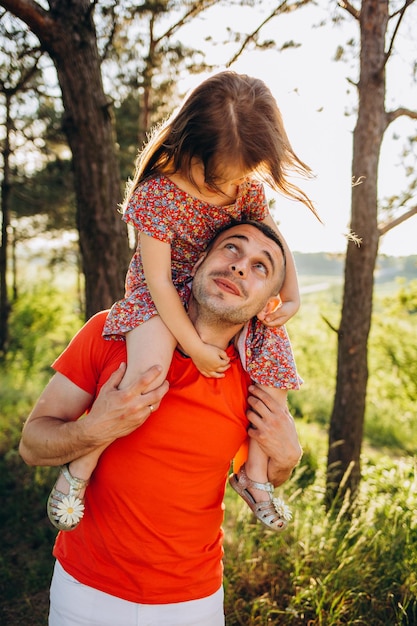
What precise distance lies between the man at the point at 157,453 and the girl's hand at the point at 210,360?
0.13ft

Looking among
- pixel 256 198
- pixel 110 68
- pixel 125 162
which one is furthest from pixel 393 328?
pixel 256 198

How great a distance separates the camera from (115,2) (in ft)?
14.0

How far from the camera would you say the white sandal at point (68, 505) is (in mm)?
1942

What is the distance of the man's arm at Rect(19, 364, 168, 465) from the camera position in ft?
6.22

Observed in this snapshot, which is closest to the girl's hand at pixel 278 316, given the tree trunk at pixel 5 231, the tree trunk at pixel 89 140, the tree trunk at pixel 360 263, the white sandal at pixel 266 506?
the white sandal at pixel 266 506

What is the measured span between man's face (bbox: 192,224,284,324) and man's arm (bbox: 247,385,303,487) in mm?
332

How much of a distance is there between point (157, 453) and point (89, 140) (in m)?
2.51

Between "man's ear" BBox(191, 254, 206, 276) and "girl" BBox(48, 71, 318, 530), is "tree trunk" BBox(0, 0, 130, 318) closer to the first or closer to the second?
"girl" BBox(48, 71, 318, 530)

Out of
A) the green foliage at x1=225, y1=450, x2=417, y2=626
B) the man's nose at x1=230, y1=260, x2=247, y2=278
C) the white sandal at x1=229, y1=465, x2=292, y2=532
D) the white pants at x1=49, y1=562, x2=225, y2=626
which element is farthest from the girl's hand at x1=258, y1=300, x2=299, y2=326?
the green foliage at x1=225, y1=450, x2=417, y2=626

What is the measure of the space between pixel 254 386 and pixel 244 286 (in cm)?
42

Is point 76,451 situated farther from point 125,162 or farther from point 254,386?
point 125,162

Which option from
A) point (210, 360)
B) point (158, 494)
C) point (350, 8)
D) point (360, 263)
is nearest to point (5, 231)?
point (360, 263)

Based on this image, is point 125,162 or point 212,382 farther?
point 125,162

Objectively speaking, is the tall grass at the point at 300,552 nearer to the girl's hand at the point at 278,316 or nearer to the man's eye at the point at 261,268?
the girl's hand at the point at 278,316
